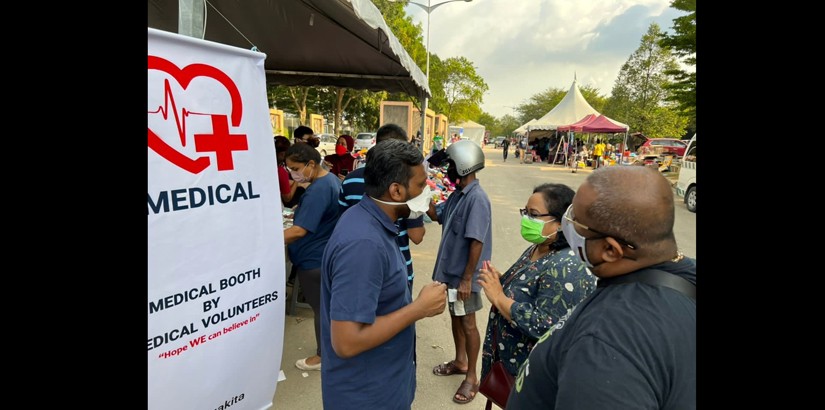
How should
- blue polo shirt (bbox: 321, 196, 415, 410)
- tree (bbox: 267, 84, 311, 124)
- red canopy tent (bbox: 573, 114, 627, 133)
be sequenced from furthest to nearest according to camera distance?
1. tree (bbox: 267, 84, 311, 124)
2. red canopy tent (bbox: 573, 114, 627, 133)
3. blue polo shirt (bbox: 321, 196, 415, 410)

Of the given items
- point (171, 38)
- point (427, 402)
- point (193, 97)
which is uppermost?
point (171, 38)

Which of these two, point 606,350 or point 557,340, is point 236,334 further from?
point 606,350

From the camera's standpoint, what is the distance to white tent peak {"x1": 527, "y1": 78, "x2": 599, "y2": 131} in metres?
25.0

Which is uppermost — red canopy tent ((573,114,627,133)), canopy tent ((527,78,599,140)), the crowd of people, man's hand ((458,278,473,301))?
canopy tent ((527,78,599,140))

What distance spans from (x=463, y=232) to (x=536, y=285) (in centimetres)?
105

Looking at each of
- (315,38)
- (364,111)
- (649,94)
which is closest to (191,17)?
(315,38)

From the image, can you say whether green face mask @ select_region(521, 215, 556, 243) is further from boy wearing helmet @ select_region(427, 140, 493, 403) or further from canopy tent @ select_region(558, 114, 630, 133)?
canopy tent @ select_region(558, 114, 630, 133)

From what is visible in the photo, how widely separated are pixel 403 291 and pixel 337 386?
48 cm

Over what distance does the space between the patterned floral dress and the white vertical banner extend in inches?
46.0

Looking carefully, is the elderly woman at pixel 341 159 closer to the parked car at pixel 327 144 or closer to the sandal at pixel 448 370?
the sandal at pixel 448 370

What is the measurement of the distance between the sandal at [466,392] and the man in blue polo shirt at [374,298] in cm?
135

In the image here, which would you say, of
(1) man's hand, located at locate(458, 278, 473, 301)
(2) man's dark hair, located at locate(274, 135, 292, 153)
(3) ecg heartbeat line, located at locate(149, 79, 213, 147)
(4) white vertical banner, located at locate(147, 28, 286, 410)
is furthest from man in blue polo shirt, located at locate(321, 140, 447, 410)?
(2) man's dark hair, located at locate(274, 135, 292, 153)

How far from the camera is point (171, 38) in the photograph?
4.58 feet
